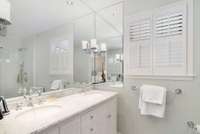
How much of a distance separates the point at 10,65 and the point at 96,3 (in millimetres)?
1809

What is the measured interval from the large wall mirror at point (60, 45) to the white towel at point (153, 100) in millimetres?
556

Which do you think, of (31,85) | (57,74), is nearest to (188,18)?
(57,74)

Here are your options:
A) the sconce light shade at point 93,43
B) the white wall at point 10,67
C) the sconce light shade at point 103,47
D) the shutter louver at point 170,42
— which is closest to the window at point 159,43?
the shutter louver at point 170,42

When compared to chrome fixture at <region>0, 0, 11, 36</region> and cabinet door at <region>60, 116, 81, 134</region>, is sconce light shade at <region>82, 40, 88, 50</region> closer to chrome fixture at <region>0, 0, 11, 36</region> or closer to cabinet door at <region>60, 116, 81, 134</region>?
chrome fixture at <region>0, 0, 11, 36</region>

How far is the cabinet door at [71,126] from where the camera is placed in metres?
1.15

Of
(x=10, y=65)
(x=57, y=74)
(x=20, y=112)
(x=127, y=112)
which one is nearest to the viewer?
(x=20, y=112)

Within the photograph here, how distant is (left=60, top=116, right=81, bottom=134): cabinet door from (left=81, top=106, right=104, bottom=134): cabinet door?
8 cm

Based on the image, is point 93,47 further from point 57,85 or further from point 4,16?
point 4,16

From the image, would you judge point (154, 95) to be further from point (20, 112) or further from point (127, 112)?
point (20, 112)

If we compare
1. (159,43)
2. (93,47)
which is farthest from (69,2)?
(159,43)

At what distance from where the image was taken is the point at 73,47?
2.41 meters

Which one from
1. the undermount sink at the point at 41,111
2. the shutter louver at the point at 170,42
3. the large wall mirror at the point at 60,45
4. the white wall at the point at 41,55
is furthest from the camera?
the shutter louver at the point at 170,42

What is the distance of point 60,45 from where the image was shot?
2.09m

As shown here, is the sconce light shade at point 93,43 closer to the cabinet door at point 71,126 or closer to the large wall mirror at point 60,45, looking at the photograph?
the large wall mirror at point 60,45
